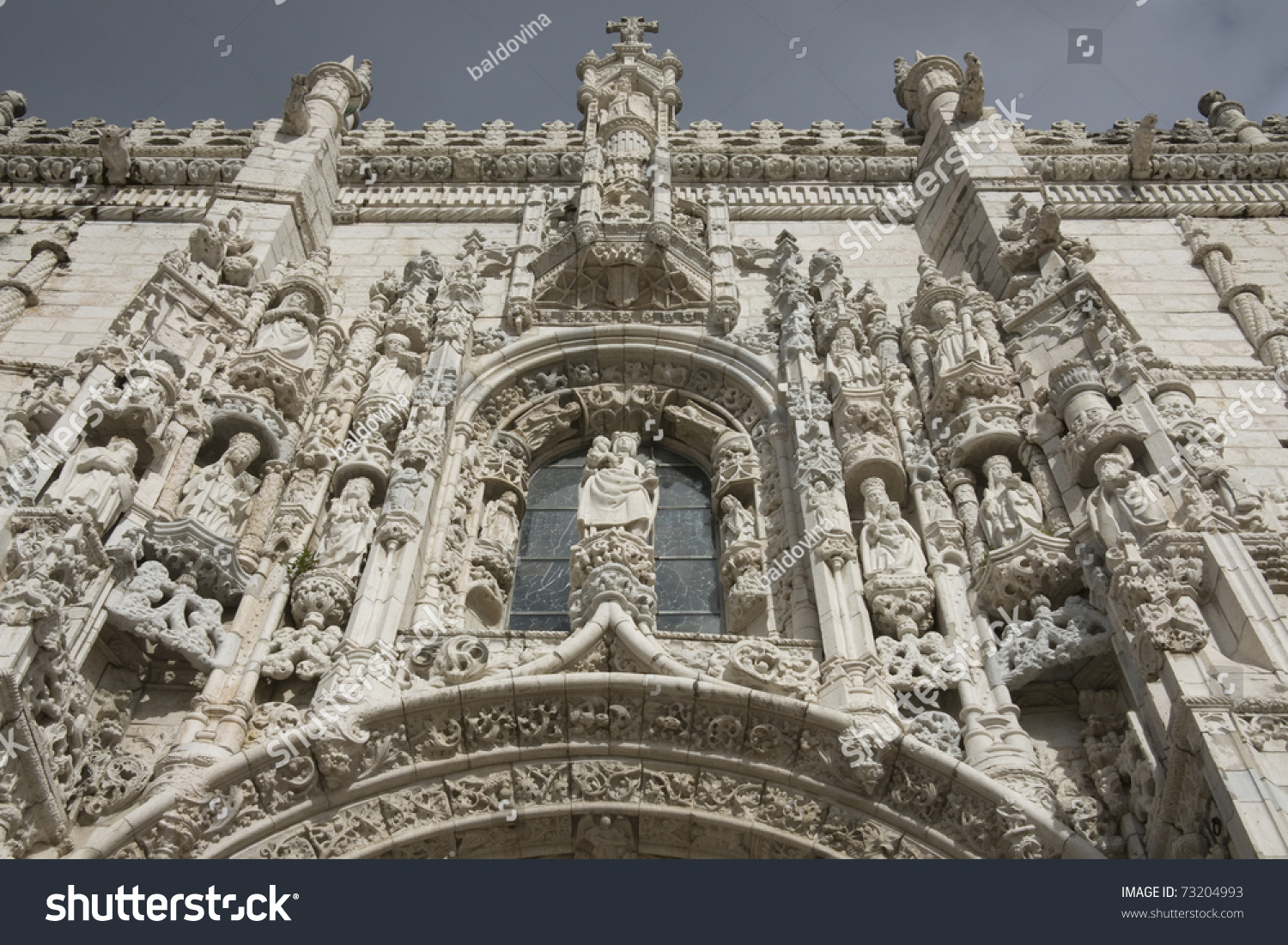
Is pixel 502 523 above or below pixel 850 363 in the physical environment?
below

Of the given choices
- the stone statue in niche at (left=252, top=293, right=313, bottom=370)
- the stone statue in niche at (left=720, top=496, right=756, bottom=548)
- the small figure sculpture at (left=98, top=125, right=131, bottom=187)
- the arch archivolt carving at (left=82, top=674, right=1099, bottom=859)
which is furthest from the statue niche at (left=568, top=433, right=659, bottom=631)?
the small figure sculpture at (left=98, top=125, right=131, bottom=187)

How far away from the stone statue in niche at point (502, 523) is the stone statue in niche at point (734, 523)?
1.84 meters

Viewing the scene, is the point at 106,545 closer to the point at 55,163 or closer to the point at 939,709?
the point at 939,709

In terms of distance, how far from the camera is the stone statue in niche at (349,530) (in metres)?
9.16

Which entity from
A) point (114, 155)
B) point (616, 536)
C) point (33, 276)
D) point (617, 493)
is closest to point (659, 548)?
point (617, 493)

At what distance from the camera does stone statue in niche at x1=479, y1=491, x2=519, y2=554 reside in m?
10.6

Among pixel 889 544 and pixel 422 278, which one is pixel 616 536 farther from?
pixel 422 278

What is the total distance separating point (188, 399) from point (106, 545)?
1.89m

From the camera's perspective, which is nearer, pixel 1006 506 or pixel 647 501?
pixel 1006 506

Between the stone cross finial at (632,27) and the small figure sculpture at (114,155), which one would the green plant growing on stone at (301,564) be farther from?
the stone cross finial at (632,27)

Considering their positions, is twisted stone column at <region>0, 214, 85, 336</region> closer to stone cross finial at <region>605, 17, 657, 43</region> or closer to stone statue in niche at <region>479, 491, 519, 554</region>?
stone statue in niche at <region>479, 491, 519, 554</region>

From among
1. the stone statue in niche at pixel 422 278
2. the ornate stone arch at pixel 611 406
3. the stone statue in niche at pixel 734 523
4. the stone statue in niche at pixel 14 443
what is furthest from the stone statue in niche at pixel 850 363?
the stone statue in niche at pixel 14 443

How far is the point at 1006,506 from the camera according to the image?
923 centimetres

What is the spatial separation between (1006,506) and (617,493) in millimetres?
3060
